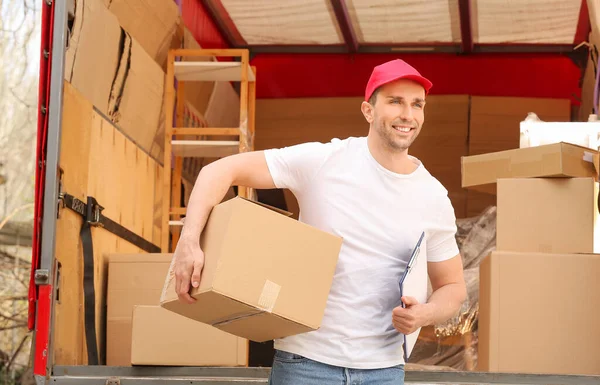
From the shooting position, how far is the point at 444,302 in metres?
2.26

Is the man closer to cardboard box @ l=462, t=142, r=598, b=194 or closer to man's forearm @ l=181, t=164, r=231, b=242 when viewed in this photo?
man's forearm @ l=181, t=164, r=231, b=242

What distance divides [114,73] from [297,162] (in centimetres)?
237

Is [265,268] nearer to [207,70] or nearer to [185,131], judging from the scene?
[185,131]

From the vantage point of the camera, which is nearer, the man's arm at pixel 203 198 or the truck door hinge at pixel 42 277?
the man's arm at pixel 203 198

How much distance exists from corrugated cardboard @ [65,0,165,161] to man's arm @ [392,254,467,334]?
1.96m

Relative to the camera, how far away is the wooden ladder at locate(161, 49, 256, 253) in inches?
206

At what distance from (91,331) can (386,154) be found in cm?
201

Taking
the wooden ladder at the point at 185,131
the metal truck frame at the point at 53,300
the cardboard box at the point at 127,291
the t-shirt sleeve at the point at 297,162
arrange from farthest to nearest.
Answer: the wooden ladder at the point at 185,131 < the cardboard box at the point at 127,291 < the metal truck frame at the point at 53,300 < the t-shirt sleeve at the point at 297,162

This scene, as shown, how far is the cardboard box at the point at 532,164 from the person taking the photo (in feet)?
11.6

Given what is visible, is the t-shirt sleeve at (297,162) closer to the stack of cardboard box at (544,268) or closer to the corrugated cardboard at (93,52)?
the stack of cardboard box at (544,268)

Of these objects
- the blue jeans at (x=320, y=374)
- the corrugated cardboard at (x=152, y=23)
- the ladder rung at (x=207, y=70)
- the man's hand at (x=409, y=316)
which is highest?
the corrugated cardboard at (x=152, y=23)

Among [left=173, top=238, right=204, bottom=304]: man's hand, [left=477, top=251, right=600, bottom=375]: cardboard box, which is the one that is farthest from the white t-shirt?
[left=477, top=251, right=600, bottom=375]: cardboard box

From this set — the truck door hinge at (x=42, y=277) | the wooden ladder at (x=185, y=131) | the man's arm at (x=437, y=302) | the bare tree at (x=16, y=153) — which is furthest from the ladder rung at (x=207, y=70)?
the bare tree at (x=16, y=153)

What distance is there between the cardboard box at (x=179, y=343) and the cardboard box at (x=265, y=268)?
1.13 meters
